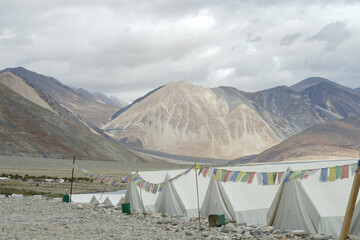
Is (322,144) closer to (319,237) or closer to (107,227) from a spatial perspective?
(107,227)

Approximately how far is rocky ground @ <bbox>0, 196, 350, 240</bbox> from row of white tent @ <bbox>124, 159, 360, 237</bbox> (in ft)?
2.41

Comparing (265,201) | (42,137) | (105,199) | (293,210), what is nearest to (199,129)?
(42,137)

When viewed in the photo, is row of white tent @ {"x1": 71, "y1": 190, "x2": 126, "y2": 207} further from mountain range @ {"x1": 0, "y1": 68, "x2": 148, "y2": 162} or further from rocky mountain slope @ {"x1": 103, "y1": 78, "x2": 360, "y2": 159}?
rocky mountain slope @ {"x1": 103, "y1": 78, "x2": 360, "y2": 159}

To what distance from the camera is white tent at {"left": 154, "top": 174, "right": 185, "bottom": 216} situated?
2320cm

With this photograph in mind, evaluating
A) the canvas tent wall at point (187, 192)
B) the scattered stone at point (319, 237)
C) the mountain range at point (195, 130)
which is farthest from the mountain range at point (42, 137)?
the scattered stone at point (319, 237)

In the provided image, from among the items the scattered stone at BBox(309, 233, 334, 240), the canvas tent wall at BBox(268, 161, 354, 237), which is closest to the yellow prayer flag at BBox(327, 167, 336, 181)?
the scattered stone at BBox(309, 233, 334, 240)

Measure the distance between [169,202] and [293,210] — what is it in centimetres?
842

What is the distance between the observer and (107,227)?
17656 mm

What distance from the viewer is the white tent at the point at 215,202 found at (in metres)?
20.3

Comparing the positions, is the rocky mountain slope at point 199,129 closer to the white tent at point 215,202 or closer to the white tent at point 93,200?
the white tent at point 93,200

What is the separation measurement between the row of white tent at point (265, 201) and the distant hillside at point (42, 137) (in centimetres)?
7906

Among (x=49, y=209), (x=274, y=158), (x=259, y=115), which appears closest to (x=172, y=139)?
(x=259, y=115)

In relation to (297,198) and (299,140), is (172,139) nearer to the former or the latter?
(299,140)

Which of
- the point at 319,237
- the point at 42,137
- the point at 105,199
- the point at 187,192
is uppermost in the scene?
the point at 42,137
